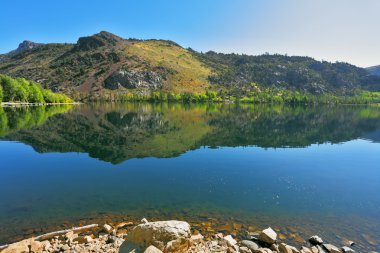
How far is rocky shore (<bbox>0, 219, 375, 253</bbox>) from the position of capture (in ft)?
57.6

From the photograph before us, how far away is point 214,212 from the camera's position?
28.7 m

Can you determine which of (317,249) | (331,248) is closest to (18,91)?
(317,249)

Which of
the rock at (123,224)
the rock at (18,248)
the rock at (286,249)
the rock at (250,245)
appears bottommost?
the rock at (123,224)

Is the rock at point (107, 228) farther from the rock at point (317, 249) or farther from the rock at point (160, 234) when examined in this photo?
the rock at point (317, 249)

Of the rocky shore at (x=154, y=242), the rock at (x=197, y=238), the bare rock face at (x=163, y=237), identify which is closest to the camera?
the bare rock face at (x=163, y=237)

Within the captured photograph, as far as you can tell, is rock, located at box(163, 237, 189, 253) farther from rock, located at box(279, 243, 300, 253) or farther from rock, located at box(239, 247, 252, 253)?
rock, located at box(279, 243, 300, 253)

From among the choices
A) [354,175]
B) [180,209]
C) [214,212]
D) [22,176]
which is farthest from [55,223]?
[354,175]

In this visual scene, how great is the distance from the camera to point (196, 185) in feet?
123

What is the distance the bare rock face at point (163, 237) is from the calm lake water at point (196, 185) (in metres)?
6.99

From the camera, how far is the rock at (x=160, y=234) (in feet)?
57.0

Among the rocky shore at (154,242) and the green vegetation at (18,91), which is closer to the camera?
the rocky shore at (154,242)

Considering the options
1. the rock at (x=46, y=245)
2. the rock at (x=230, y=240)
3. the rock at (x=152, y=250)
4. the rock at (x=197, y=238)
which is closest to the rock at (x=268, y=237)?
the rock at (x=230, y=240)

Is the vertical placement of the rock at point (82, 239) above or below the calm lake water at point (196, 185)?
above

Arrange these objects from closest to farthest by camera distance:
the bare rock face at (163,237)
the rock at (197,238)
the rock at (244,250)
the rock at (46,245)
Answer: the bare rock face at (163,237) < the rock at (46,245) < the rock at (244,250) < the rock at (197,238)
